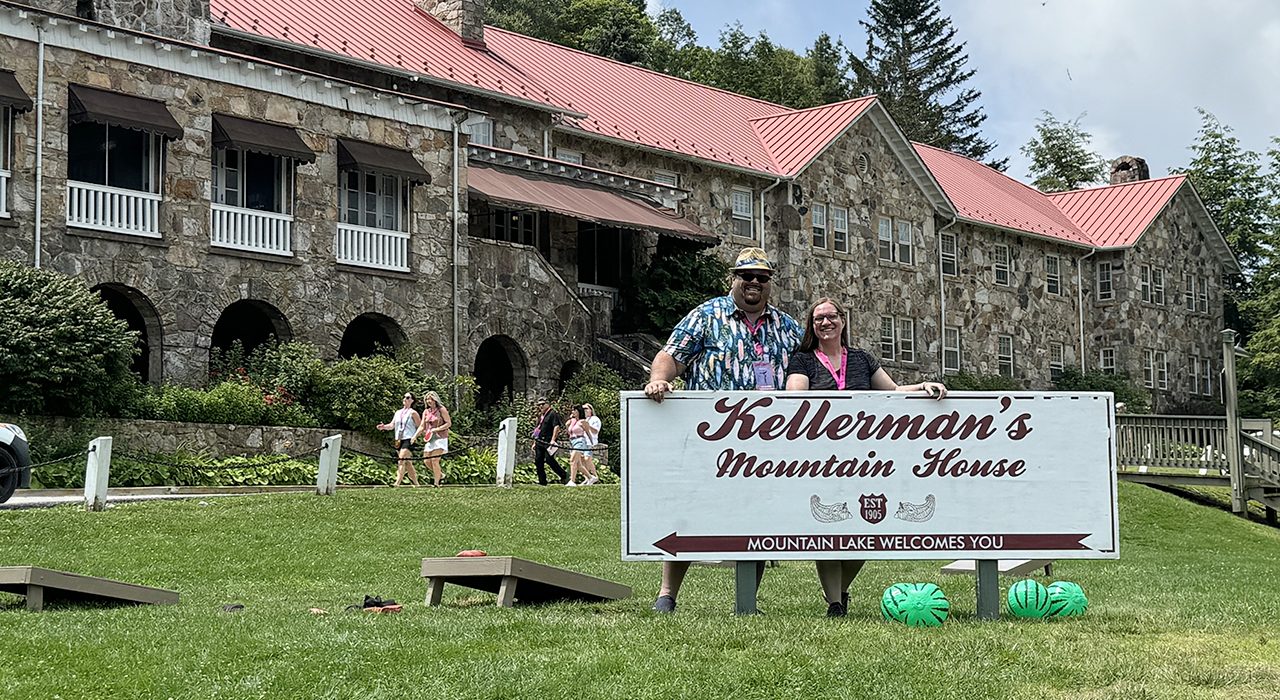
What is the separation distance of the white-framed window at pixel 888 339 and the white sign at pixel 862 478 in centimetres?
3912

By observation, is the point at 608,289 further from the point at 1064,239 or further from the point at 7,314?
the point at 1064,239

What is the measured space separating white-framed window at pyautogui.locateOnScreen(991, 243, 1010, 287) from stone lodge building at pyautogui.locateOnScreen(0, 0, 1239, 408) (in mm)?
74

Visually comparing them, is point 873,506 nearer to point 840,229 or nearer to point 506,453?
point 506,453

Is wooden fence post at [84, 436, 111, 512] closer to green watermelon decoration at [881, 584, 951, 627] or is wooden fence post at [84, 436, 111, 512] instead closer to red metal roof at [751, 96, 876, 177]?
green watermelon decoration at [881, 584, 951, 627]

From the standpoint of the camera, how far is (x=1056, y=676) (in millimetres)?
7219

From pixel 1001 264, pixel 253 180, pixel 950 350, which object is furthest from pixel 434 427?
pixel 1001 264

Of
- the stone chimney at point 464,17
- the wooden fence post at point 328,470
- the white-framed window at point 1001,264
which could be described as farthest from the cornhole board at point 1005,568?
the white-framed window at point 1001,264

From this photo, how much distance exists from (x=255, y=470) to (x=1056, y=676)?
19.0m

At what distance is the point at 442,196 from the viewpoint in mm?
31391

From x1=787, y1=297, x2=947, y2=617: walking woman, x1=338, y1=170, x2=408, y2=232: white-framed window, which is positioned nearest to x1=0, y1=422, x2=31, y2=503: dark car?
x1=338, y1=170, x2=408, y2=232: white-framed window

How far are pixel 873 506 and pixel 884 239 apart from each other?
130 ft

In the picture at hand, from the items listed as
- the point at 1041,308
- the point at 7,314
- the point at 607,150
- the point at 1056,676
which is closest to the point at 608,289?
the point at 607,150

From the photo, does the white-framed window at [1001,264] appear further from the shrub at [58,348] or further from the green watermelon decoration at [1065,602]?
the green watermelon decoration at [1065,602]

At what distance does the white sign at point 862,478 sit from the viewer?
361 inches
